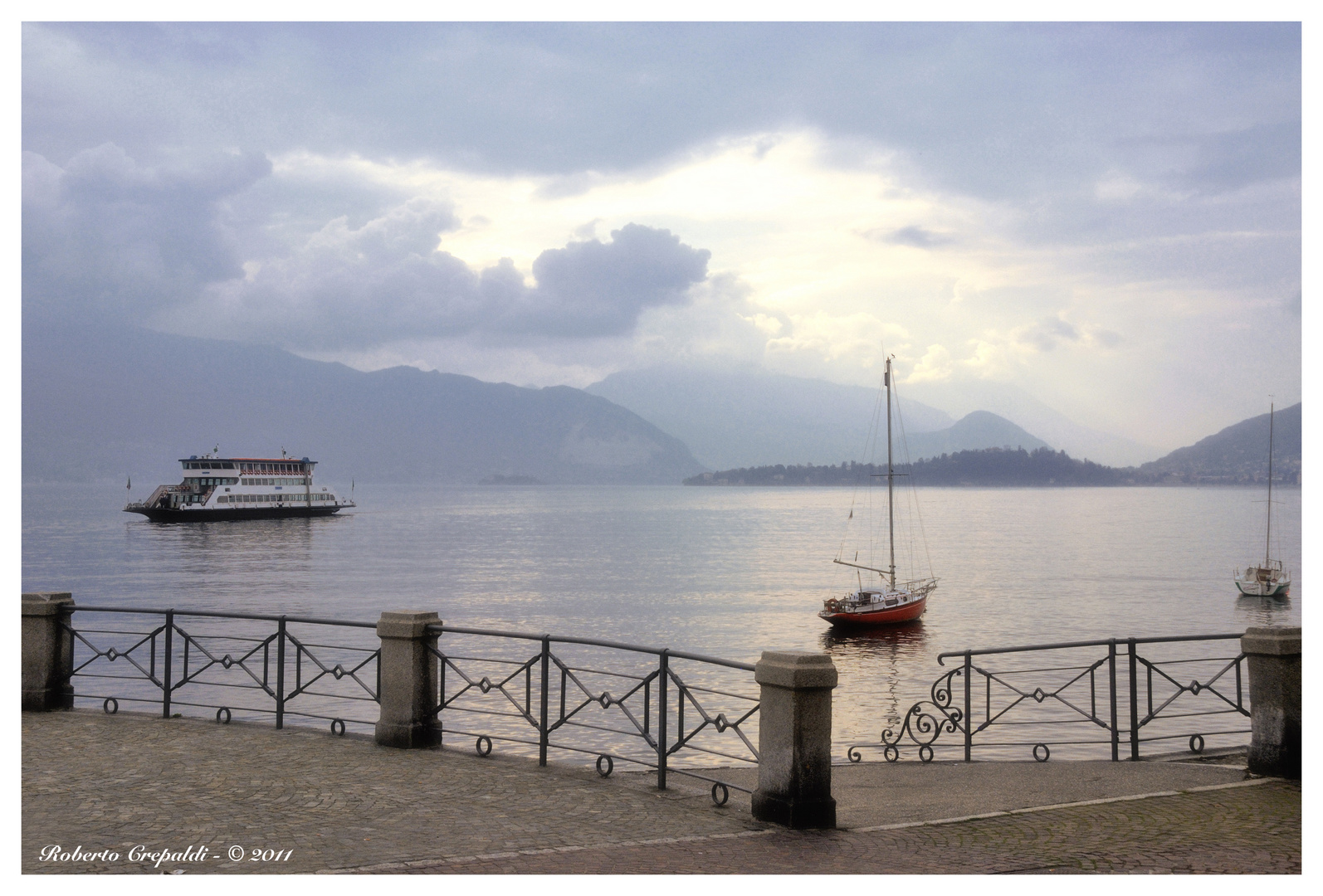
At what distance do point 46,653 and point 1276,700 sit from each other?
521 inches

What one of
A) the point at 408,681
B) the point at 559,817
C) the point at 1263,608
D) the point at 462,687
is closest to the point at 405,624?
the point at 408,681

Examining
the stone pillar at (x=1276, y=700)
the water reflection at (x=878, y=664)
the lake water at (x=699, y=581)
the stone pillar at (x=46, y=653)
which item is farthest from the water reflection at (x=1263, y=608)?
the stone pillar at (x=46, y=653)

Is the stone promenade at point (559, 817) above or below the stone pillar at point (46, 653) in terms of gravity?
below

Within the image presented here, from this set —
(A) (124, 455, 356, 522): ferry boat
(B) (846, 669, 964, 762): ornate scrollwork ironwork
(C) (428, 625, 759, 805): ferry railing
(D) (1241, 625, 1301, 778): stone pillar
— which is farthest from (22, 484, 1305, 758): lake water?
(D) (1241, 625, 1301, 778): stone pillar

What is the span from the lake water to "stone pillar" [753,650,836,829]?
1652cm

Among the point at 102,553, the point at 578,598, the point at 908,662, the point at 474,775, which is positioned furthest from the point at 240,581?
the point at 474,775

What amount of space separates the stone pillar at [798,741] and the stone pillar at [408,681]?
13.1 feet

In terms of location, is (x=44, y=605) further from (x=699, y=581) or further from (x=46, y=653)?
(x=699, y=581)

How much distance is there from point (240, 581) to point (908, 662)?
147 ft

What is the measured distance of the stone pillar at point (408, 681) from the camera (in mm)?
9977

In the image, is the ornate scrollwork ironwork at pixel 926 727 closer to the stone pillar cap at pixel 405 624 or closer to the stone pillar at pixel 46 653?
the stone pillar cap at pixel 405 624

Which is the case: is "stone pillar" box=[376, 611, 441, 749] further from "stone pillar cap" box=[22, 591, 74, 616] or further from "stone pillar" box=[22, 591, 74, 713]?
"stone pillar cap" box=[22, 591, 74, 616]
